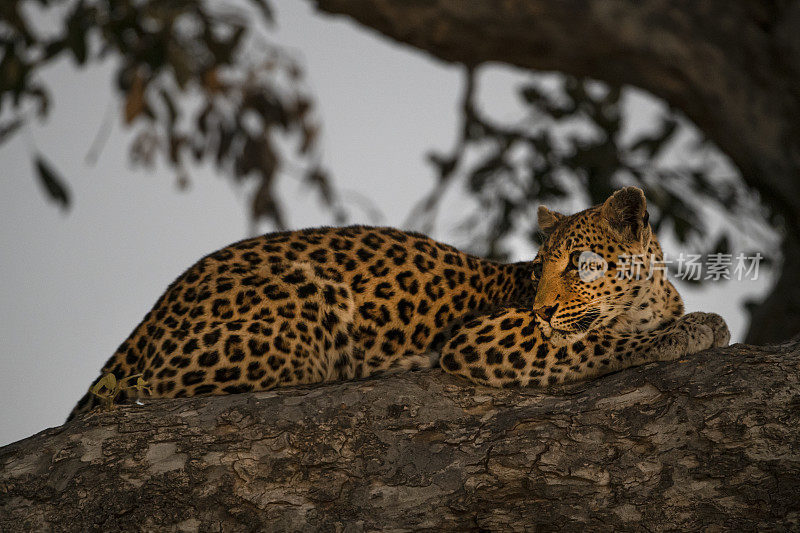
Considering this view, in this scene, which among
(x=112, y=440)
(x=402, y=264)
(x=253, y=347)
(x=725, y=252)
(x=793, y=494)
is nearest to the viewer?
(x=793, y=494)

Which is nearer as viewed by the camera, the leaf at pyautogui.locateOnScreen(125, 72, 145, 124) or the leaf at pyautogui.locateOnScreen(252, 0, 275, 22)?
the leaf at pyautogui.locateOnScreen(252, 0, 275, 22)

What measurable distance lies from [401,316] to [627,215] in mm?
1600

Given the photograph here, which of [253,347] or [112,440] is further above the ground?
[253,347]

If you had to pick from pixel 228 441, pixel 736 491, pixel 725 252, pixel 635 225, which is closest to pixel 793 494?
pixel 736 491

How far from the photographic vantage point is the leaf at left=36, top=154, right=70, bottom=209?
10.9 meters

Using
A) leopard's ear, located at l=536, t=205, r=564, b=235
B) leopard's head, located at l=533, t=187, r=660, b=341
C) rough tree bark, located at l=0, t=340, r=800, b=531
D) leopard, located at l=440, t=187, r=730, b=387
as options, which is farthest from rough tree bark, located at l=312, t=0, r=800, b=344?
rough tree bark, located at l=0, t=340, r=800, b=531

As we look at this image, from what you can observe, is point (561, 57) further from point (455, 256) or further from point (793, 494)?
point (793, 494)

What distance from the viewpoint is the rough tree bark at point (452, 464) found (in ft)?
13.9

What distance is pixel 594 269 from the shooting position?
5.52 m

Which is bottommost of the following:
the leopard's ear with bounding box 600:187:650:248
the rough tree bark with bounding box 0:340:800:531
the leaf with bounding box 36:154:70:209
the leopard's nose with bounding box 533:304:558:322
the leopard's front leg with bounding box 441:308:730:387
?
the rough tree bark with bounding box 0:340:800:531

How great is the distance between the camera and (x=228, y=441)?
4457mm

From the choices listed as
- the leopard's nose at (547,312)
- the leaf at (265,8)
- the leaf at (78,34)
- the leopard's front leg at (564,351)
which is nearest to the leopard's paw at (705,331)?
the leopard's front leg at (564,351)

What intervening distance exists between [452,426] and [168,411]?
1457mm

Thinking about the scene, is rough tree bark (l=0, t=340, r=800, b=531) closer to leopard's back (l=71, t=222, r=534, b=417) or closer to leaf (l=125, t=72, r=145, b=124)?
leopard's back (l=71, t=222, r=534, b=417)
